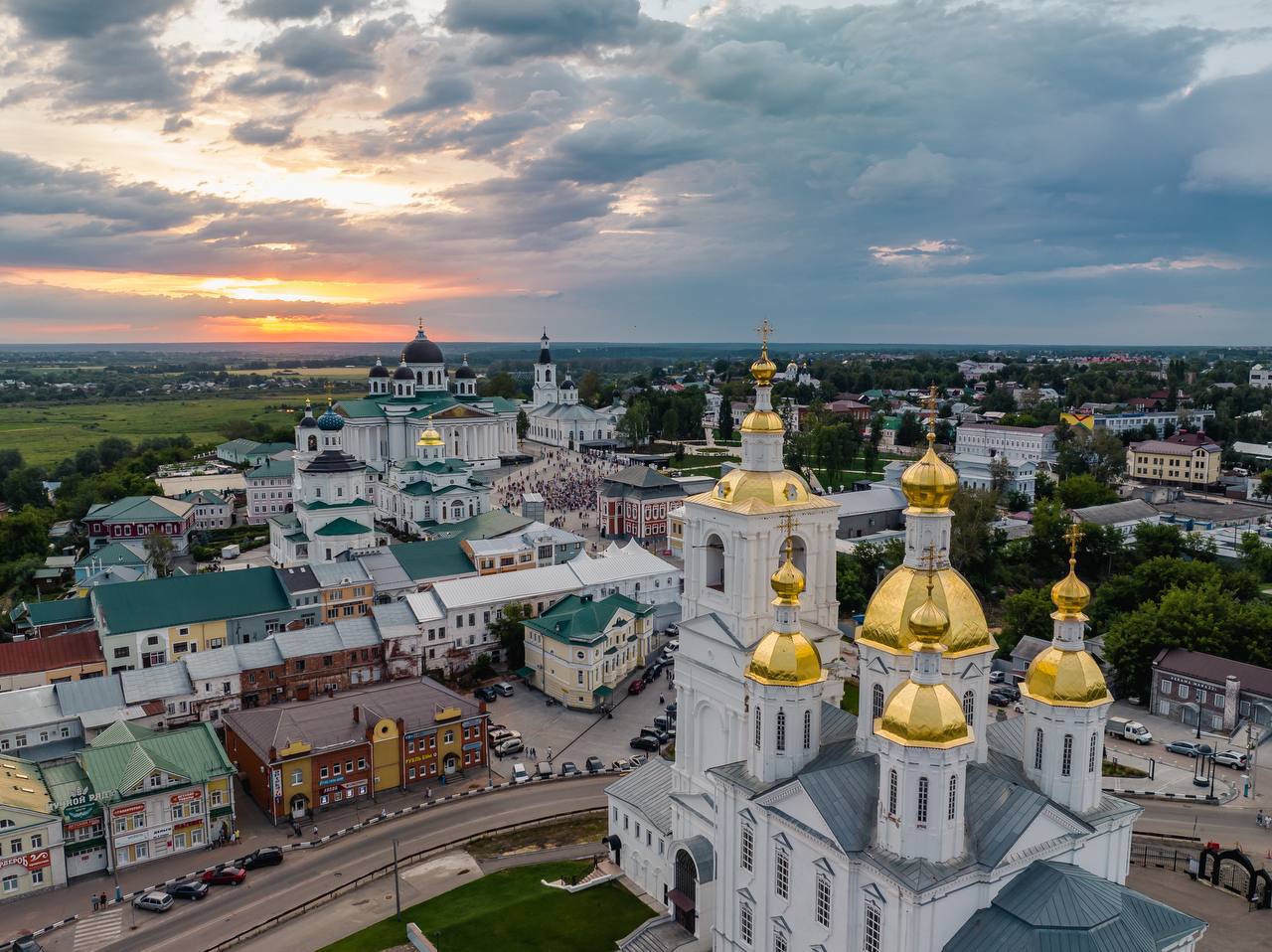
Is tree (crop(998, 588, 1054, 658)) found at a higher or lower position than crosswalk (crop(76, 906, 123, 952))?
higher

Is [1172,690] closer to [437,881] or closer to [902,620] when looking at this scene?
[902,620]

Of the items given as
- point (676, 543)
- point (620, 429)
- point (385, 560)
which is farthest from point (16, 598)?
point (620, 429)

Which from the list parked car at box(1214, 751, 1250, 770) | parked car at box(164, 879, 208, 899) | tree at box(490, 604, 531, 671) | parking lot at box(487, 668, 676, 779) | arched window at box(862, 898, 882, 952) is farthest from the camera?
tree at box(490, 604, 531, 671)

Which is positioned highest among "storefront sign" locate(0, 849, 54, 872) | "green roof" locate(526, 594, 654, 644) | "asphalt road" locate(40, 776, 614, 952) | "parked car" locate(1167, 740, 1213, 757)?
"green roof" locate(526, 594, 654, 644)

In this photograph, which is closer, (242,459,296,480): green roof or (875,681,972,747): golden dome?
(875,681,972,747): golden dome

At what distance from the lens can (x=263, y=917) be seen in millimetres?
22297

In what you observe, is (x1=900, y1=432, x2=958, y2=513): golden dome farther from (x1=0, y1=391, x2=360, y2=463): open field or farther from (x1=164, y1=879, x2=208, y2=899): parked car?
(x1=0, y1=391, x2=360, y2=463): open field

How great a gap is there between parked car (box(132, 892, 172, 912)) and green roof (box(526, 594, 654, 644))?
15.9 m

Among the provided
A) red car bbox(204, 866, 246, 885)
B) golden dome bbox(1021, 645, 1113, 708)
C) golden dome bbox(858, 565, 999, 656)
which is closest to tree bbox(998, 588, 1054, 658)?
golden dome bbox(1021, 645, 1113, 708)

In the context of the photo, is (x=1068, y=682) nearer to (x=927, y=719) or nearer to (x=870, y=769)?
(x=927, y=719)

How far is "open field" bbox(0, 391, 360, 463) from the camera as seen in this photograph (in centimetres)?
12150

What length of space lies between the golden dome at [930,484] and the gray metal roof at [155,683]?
87.5ft

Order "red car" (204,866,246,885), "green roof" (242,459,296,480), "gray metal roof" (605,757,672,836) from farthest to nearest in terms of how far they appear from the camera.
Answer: "green roof" (242,459,296,480) → "red car" (204,866,246,885) → "gray metal roof" (605,757,672,836)

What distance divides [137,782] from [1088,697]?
23535 millimetres
